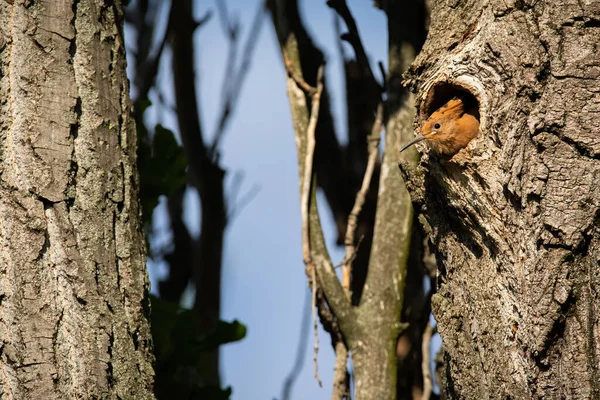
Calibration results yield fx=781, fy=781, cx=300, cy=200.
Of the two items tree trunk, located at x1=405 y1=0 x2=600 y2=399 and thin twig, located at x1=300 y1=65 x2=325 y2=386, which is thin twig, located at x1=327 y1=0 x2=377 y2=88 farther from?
tree trunk, located at x1=405 y1=0 x2=600 y2=399

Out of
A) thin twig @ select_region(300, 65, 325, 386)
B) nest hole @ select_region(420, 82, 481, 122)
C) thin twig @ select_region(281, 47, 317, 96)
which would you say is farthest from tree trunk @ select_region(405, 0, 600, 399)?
thin twig @ select_region(281, 47, 317, 96)

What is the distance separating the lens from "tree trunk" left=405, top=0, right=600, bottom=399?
7.68 feet

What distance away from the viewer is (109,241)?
268cm

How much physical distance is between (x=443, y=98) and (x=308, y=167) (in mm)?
1082

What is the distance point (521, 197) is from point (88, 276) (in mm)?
1428

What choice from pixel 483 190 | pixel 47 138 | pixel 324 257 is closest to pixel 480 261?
pixel 483 190

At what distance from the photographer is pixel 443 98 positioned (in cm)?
290

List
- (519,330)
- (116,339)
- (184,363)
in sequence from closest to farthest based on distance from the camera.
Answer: (519,330)
(116,339)
(184,363)

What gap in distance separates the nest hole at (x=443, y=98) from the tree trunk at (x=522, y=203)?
1cm

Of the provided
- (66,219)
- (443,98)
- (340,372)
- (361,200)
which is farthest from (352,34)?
(66,219)

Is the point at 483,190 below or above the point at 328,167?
below

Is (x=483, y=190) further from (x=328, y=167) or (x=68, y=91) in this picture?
(x=328, y=167)

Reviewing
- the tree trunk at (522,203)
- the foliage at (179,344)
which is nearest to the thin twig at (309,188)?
the foliage at (179,344)

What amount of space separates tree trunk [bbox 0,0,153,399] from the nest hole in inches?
43.6
